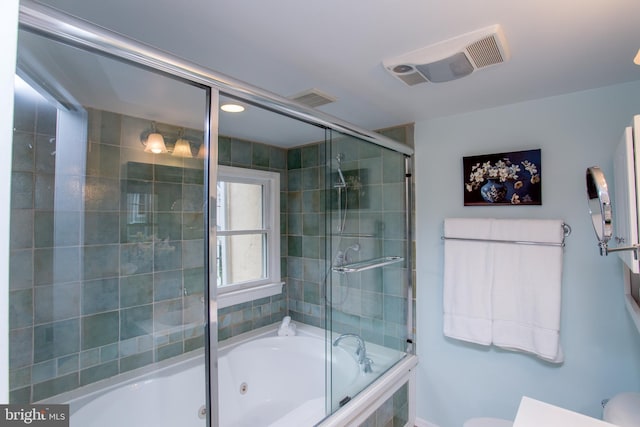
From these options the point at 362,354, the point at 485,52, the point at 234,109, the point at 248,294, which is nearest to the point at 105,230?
the point at 234,109

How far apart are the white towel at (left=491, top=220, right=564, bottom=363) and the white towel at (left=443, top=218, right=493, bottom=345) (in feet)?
0.16

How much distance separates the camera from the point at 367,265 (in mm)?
2152

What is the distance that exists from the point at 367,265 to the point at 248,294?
1.18m

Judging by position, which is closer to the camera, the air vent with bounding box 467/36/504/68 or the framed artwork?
the air vent with bounding box 467/36/504/68

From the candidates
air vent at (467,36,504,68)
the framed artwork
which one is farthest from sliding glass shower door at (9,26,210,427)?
the framed artwork

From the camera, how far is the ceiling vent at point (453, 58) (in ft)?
4.03

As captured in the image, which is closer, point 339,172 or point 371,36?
point 371,36

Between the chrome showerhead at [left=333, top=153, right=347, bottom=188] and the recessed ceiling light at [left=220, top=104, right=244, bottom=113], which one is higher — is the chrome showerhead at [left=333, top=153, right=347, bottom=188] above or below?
below

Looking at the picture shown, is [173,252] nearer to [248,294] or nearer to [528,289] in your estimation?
[248,294]

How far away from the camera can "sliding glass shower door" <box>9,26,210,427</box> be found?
1.25m

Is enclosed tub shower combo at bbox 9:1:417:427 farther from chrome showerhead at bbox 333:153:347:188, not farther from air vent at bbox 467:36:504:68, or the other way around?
air vent at bbox 467:36:504:68

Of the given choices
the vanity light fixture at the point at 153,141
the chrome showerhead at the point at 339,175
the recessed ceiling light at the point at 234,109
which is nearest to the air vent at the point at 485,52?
the chrome showerhead at the point at 339,175

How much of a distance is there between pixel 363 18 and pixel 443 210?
1525 millimetres

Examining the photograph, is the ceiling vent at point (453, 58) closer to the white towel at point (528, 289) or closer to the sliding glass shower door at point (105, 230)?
the sliding glass shower door at point (105, 230)
